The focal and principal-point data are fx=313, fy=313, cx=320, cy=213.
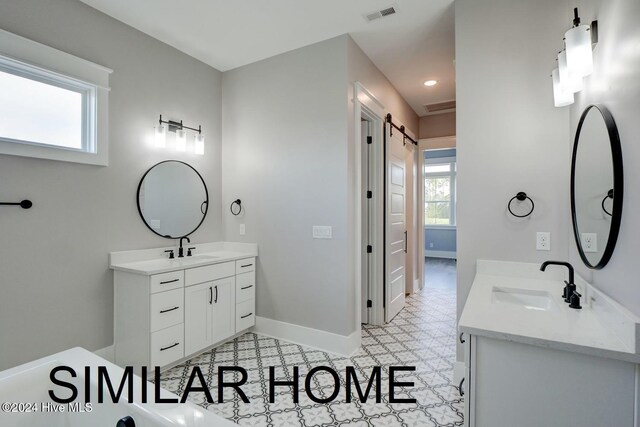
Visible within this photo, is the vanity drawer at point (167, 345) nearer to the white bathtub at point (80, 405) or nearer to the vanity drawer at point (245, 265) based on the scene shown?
the vanity drawer at point (245, 265)

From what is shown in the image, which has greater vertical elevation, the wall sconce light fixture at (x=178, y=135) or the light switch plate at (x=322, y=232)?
the wall sconce light fixture at (x=178, y=135)

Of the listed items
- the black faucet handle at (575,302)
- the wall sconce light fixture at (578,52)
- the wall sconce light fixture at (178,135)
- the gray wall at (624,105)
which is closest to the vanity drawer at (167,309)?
the wall sconce light fixture at (178,135)

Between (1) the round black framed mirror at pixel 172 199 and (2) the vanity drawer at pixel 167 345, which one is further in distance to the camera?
(1) the round black framed mirror at pixel 172 199

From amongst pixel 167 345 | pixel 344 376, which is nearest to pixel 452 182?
pixel 344 376

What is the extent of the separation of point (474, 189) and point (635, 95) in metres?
1.13

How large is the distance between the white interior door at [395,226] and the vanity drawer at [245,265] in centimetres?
150

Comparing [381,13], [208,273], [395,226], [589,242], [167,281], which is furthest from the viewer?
[395,226]

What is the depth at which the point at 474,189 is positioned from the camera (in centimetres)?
223

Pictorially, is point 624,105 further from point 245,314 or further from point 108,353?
point 108,353

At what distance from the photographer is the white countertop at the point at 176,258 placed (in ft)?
8.03

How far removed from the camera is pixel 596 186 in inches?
59.1

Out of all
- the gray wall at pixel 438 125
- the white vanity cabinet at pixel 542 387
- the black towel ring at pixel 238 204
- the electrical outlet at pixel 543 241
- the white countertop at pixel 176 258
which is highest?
the gray wall at pixel 438 125

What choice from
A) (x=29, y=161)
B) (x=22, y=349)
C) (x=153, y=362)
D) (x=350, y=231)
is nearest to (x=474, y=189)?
(x=350, y=231)

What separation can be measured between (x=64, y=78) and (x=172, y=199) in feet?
4.02
